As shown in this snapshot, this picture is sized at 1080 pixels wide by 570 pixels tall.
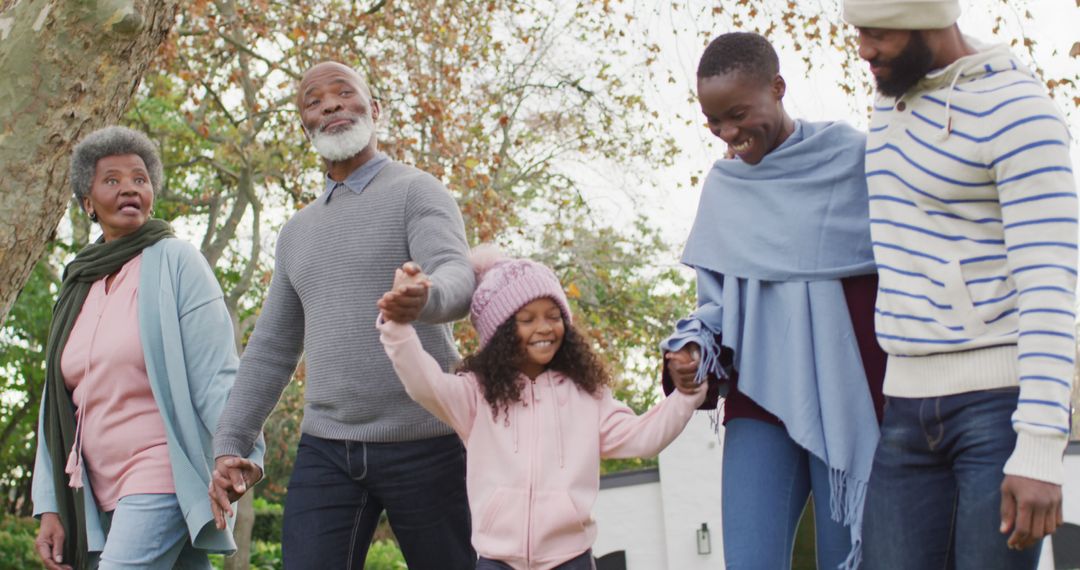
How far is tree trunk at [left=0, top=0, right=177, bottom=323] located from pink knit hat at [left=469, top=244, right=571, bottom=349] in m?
2.48

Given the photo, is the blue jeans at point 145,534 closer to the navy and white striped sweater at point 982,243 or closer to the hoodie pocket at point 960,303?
the navy and white striped sweater at point 982,243

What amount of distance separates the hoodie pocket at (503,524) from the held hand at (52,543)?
163cm

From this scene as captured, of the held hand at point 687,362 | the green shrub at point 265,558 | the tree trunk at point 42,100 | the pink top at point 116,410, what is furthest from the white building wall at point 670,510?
the held hand at point 687,362

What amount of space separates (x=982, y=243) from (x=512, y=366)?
1.66 meters

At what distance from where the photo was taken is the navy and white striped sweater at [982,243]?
2.54 metres

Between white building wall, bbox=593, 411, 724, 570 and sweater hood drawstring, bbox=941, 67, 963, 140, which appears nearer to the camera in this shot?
sweater hood drawstring, bbox=941, 67, 963, 140

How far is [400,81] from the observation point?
1285 cm

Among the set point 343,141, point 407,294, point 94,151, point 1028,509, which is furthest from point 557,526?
point 94,151

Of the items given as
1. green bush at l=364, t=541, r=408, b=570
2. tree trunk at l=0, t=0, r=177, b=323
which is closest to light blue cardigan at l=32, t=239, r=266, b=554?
tree trunk at l=0, t=0, r=177, b=323

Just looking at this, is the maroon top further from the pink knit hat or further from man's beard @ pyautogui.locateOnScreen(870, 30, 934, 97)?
the pink knit hat

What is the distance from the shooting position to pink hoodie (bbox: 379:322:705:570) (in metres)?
3.71

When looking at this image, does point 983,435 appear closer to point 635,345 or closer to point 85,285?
point 85,285

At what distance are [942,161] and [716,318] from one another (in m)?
0.89

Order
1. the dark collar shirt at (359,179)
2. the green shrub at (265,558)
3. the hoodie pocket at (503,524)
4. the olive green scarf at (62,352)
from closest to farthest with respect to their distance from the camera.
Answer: the hoodie pocket at (503,524) → the dark collar shirt at (359,179) → the olive green scarf at (62,352) → the green shrub at (265,558)
